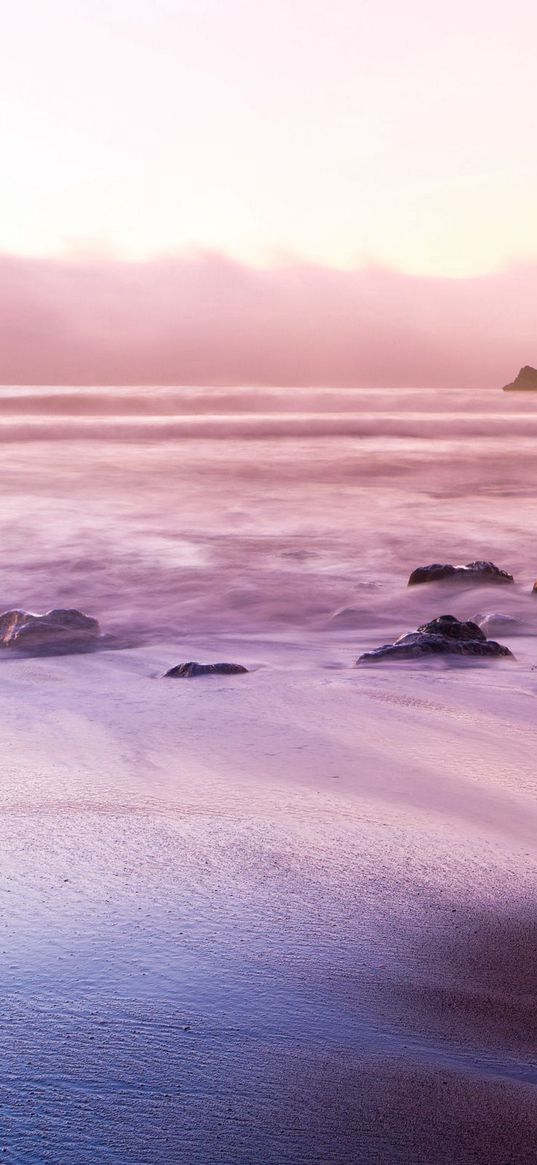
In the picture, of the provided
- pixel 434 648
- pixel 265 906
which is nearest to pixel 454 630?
pixel 434 648

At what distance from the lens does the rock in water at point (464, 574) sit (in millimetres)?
9164

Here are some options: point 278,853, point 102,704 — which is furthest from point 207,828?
point 102,704

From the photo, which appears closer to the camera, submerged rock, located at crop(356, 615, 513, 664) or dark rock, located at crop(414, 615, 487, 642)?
submerged rock, located at crop(356, 615, 513, 664)

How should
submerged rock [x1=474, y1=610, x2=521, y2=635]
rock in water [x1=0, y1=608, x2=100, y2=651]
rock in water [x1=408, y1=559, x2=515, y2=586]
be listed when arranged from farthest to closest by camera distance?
rock in water [x1=408, y1=559, x2=515, y2=586] → submerged rock [x1=474, y1=610, x2=521, y2=635] → rock in water [x1=0, y1=608, x2=100, y2=651]

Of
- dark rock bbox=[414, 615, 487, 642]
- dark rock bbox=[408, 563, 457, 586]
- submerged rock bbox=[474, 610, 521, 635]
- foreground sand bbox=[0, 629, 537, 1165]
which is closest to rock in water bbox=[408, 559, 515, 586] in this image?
dark rock bbox=[408, 563, 457, 586]

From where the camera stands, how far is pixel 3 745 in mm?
4461

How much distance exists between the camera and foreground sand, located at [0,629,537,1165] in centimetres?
187

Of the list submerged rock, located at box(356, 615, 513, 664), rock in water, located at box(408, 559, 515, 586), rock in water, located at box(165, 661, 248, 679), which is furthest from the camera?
rock in water, located at box(408, 559, 515, 586)

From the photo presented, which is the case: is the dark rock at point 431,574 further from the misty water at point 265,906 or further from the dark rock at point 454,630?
the dark rock at point 454,630

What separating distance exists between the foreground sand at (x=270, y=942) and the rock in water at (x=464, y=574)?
4463 millimetres

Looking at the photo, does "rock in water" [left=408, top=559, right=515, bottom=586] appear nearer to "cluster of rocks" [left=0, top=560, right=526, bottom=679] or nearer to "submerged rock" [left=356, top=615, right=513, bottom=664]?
"cluster of rocks" [left=0, top=560, right=526, bottom=679]

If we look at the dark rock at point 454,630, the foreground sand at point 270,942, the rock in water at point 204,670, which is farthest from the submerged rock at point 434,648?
the foreground sand at point 270,942

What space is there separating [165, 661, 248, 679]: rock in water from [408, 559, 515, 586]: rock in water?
3.73m

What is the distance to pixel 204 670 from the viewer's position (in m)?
5.80
